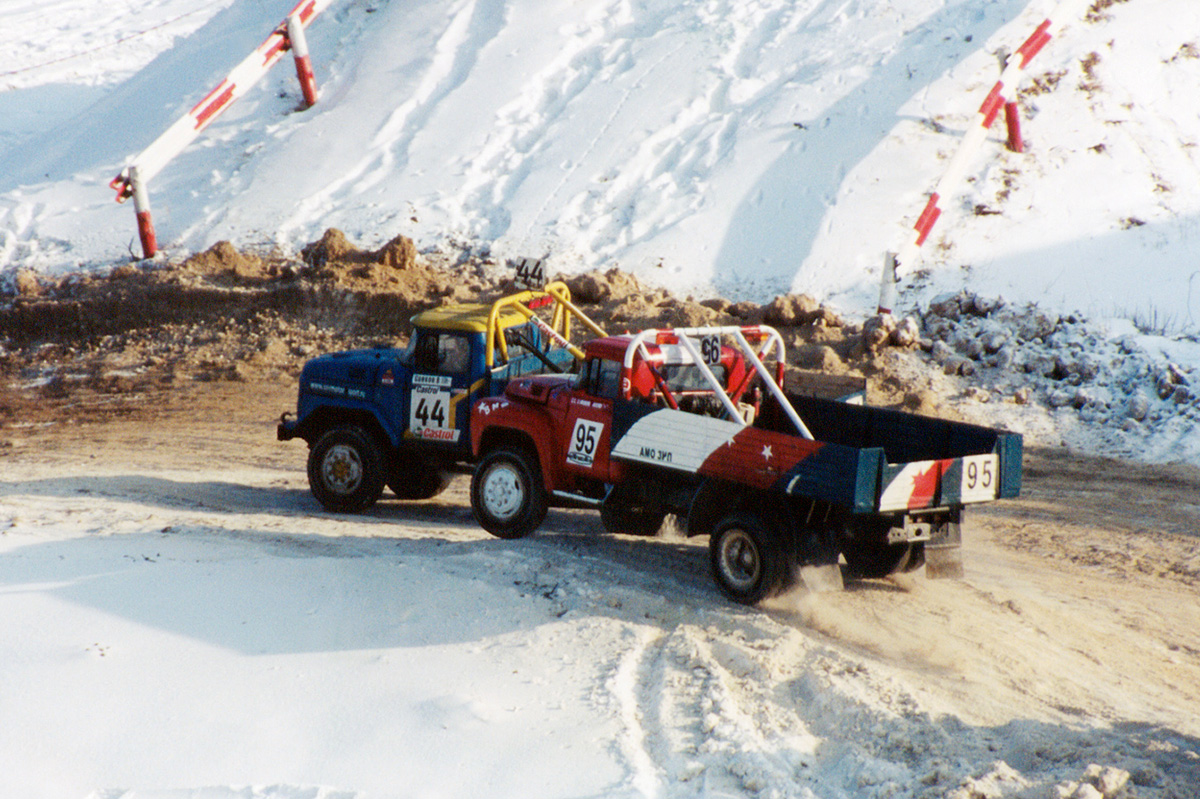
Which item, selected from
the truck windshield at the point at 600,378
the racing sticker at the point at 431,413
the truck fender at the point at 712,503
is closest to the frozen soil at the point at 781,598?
the truck fender at the point at 712,503

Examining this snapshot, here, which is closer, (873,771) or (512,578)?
(873,771)

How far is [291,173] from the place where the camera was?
2069cm

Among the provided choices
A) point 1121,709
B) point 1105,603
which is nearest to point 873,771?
point 1121,709

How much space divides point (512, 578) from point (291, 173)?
14.8 m

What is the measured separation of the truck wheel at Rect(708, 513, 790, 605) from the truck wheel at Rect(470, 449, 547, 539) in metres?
1.95

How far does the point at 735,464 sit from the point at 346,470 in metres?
4.92

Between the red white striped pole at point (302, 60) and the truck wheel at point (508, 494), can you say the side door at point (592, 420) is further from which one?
the red white striped pole at point (302, 60)

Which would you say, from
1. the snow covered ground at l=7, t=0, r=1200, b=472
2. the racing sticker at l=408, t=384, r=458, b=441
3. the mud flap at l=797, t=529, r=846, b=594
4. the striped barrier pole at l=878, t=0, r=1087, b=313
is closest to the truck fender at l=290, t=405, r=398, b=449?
the racing sticker at l=408, t=384, r=458, b=441

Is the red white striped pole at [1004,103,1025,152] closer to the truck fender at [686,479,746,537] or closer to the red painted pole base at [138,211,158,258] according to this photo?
the truck fender at [686,479,746,537]

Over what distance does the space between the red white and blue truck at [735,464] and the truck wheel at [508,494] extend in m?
0.01

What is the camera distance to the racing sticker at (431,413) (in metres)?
10.7

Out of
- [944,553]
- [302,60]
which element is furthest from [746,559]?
[302,60]

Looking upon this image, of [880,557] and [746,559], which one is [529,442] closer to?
[746,559]

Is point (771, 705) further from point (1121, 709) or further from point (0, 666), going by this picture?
point (0, 666)
